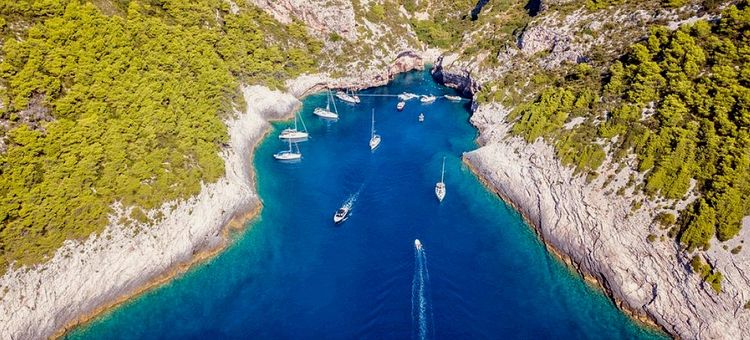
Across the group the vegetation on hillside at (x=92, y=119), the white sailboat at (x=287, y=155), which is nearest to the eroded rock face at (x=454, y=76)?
the white sailboat at (x=287, y=155)

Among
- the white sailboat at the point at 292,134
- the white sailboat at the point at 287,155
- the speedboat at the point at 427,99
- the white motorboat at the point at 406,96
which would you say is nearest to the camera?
the white sailboat at the point at 287,155

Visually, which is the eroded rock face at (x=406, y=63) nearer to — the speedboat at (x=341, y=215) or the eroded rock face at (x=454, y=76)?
the eroded rock face at (x=454, y=76)

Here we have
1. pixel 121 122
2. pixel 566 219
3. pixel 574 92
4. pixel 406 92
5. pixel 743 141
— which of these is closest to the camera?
pixel 743 141

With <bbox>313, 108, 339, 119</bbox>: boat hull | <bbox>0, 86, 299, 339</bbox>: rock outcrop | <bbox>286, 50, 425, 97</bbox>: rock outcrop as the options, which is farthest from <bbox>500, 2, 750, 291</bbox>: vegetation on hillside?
<bbox>0, 86, 299, 339</bbox>: rock outcrop

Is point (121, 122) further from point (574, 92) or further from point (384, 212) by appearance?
point (574, 92)

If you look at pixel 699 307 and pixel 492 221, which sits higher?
pixel 492 221

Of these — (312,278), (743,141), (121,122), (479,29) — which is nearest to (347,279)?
(312,278)

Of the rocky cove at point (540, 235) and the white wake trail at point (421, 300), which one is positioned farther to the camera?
the white wake trail at point (421, 300)
